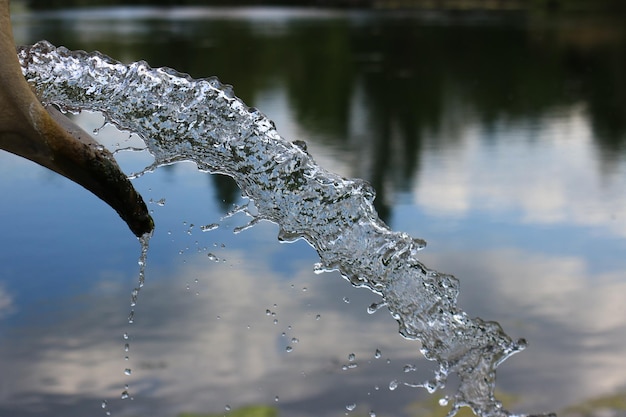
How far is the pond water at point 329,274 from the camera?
3.23m

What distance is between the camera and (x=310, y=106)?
8.90 meters

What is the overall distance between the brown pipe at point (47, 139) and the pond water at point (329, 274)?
82 cm

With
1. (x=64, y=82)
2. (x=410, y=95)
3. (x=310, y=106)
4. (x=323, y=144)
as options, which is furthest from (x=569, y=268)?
(x=410, y=95)

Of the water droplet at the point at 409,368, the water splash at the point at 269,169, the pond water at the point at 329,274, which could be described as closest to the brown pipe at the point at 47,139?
the water splash at the point at 269,169

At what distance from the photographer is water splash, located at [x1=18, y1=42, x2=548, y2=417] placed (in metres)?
2.86

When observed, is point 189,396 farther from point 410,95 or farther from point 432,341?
point 410,95

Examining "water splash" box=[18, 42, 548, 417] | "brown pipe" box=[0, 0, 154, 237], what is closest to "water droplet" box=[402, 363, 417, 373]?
"water splash" box=[18, 42, 548, 417]

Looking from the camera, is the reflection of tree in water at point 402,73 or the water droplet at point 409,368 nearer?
the water droplet at point 409,368

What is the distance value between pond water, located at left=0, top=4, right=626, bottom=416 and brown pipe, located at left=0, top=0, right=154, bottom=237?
822 millimetres

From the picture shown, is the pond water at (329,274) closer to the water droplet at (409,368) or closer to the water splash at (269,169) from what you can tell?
the water droplet at (409,368)

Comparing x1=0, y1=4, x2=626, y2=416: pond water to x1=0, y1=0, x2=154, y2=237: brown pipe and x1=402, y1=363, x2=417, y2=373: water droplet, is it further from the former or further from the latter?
x1=0, y1=0, x2=154, y2=237: brown pipe

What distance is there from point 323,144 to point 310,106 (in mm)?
1787

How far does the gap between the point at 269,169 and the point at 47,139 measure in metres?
0.75

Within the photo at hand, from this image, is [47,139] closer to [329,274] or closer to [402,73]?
[329,274]
